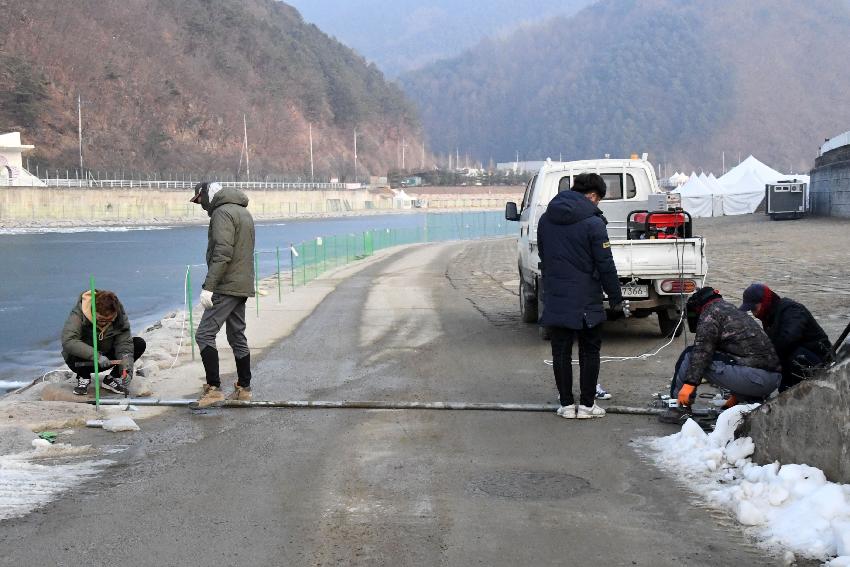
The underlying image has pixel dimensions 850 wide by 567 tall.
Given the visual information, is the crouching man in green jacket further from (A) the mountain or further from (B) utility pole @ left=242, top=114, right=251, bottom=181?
(B) utility pole @ left=242, top=114, right=251, bottom=181

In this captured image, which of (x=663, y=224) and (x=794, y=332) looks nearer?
(x=794, y=332)

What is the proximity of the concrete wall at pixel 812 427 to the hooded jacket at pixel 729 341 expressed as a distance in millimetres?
1232

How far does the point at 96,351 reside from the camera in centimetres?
951

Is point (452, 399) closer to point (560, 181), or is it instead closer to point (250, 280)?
point (250, 280)

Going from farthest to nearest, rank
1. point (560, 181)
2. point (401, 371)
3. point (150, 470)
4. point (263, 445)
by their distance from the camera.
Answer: point (560, 181), point (401, 371), point (263, 445), point (150, 470)

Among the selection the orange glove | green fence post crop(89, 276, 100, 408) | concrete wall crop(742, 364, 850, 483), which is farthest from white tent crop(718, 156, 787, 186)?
concrete wall crop(742, 364, 850, 483)

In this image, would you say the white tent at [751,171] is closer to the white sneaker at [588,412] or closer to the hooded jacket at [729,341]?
the white sneaker at [588,412]

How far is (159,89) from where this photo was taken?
146000 millimetres

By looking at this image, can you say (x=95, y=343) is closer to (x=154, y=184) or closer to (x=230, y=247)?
(x=230, y=247)

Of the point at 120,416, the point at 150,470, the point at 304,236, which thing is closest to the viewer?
the point at 150,470

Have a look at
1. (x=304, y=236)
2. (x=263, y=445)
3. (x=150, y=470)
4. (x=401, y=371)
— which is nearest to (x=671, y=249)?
(x=401, y=371)

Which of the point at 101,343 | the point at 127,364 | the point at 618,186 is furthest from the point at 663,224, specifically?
the point at 101,343

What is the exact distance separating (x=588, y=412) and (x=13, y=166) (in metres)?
110

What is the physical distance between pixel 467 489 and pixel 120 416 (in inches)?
149
